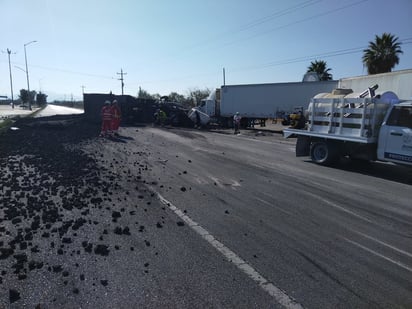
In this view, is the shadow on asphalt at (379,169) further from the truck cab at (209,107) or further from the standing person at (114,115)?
the truck cab at (209,107)

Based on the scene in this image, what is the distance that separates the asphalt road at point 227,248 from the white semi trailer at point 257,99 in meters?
18.5

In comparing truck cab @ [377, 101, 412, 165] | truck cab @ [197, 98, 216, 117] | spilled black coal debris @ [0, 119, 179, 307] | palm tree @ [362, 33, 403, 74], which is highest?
palm tree @ [362, 33, 403, 74]

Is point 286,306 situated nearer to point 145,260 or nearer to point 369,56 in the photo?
point 145,260

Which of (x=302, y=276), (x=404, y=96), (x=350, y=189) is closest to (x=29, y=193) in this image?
(x=302, y=276)

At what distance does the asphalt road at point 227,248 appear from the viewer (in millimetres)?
→ 3299

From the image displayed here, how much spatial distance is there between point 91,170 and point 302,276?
22.5 feet

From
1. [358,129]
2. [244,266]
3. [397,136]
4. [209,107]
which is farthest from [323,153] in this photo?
[209,107]

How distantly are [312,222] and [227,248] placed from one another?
5.93ft

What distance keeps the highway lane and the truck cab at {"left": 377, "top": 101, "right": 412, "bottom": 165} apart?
2.19 ft

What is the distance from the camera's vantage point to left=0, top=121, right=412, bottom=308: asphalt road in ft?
10.8

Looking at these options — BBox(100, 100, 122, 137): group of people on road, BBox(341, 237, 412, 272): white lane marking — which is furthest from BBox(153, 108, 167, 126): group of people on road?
BBox(341, 237, 412, 272): white lane marking

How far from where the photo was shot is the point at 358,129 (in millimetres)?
10062

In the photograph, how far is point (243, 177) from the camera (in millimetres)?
8945

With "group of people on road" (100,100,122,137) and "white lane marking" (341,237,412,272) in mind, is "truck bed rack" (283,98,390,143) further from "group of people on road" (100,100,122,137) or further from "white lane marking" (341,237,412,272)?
"group of people on road" (100,100,122,137)
